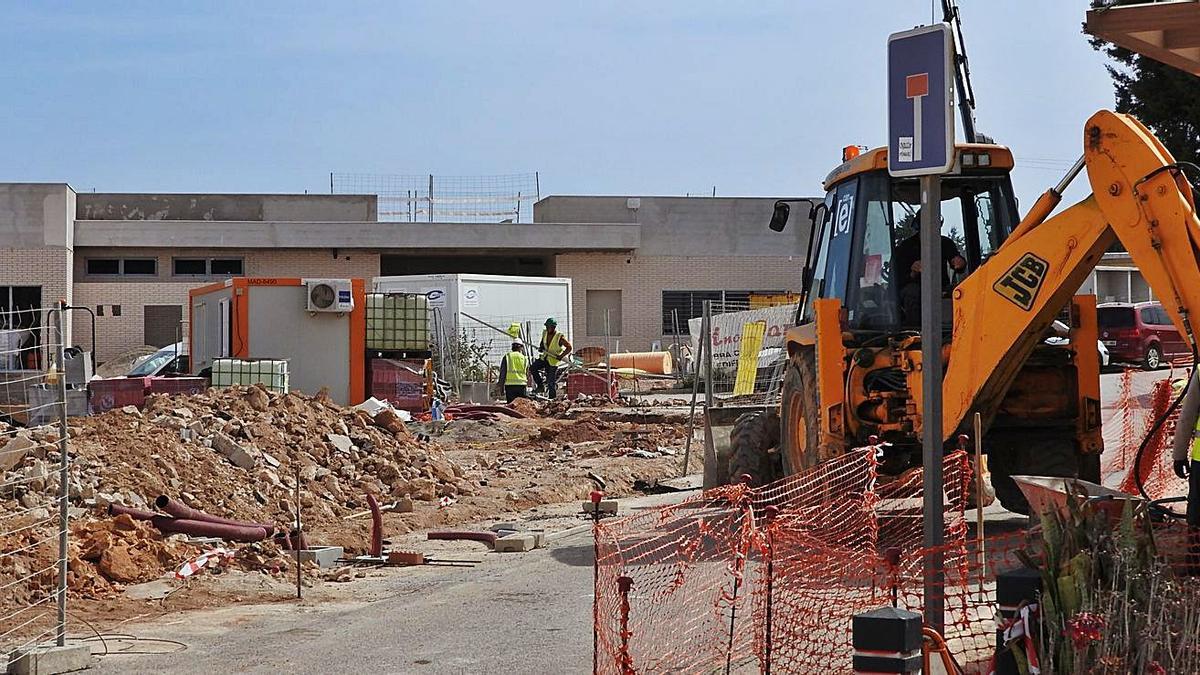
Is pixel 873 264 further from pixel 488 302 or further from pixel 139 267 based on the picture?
pixel 139 267

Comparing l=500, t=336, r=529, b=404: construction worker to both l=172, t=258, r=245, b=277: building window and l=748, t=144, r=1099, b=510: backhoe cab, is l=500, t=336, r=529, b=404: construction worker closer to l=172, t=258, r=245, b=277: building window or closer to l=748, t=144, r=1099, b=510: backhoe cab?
l=748, t=144, r=1099, b=510: backhoe cab

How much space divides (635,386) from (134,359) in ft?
67.1

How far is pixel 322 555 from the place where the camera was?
11.8 meters

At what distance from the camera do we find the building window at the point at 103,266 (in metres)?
50.4

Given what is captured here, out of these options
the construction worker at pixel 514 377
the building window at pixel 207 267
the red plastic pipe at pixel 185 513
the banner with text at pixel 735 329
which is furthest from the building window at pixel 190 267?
the red plastic pipe at pixel 185 513

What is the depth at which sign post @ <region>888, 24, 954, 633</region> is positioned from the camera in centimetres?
584

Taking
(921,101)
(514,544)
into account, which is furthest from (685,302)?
(921,101)

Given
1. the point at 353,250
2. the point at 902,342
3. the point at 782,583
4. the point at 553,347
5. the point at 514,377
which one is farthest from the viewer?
the point at 353,250

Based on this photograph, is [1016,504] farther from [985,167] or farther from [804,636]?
[804,636]

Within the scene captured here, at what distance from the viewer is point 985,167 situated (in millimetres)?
11289

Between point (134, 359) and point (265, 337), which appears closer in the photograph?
point (265, 337)

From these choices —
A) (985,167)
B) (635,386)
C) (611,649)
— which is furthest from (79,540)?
(635,386)

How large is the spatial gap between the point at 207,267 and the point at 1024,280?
147 ft

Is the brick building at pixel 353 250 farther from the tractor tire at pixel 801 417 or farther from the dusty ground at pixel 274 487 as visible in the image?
the tractor tire at pixel 801 417
